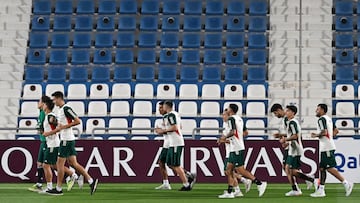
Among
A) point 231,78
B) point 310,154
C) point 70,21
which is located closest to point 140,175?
point 310,154

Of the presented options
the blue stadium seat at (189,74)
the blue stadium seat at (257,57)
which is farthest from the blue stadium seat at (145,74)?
the blue stadium seat at (257,57)

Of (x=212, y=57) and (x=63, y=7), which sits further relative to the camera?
(x=63, y=7)

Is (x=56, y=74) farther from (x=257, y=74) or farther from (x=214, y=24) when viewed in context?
(x=257, y=74)

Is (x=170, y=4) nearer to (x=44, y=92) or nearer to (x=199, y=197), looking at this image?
(x=44, y=92)

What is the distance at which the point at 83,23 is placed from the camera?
2725 centimetres

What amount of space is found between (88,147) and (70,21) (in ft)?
26.3

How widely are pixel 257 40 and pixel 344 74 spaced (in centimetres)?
296

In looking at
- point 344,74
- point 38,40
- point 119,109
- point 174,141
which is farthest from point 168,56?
point 174,141

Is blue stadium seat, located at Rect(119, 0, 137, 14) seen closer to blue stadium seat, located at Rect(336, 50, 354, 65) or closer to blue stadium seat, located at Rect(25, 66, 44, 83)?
blue stadium seat, located at Rect(25, 66, 44, 83)

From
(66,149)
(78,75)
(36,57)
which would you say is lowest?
(66,149)

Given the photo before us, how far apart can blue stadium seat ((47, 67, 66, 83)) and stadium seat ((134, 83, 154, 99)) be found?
2459mm

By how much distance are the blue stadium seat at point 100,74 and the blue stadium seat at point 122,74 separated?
26 cm

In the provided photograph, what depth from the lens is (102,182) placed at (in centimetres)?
2038

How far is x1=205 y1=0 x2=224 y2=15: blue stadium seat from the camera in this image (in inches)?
1082
